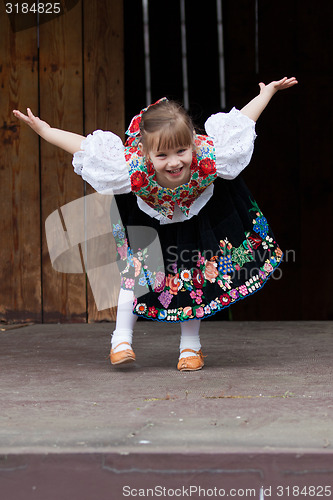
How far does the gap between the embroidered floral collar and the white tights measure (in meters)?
0.32

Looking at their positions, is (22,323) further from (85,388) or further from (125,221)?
(85,388)

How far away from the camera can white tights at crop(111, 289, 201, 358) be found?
220 centimetres

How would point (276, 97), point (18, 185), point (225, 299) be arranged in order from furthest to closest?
point (276, 97) < point (18, 185) < point (225, 299)

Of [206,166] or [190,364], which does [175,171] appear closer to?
[206,166]

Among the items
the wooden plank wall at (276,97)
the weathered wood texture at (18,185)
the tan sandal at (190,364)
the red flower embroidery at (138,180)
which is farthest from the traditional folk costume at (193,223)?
the wooden plank wall at (276,97)

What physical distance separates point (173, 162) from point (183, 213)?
213mm

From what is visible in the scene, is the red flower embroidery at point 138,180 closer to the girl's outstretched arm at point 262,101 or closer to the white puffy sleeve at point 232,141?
the white puffy sleeve at point 232,141

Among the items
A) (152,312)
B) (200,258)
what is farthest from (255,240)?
(152,312)

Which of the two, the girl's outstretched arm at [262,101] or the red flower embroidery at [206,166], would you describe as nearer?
the red flower embroidery at [206,166]

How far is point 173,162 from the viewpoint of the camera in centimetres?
203

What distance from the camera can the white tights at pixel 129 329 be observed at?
2201mm

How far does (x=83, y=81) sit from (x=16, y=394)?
1.90 metres

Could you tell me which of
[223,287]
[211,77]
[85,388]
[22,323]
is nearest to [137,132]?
[223,287]

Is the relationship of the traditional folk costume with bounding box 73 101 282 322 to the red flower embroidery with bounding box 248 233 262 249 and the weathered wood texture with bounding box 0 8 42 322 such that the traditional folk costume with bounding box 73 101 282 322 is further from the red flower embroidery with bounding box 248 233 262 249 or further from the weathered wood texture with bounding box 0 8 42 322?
the weathered wood texture with bounding box 0 8 42 322
